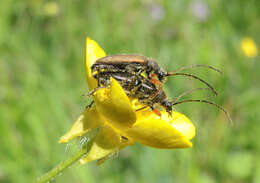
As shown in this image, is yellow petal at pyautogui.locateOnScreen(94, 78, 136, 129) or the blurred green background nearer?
yellow petal at pyautogui.locateOnScreen(94, 78, 136, 129)

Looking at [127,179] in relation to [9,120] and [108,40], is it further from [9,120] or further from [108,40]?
[108,40]

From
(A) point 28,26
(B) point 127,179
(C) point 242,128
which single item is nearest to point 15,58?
(A) point 28,26

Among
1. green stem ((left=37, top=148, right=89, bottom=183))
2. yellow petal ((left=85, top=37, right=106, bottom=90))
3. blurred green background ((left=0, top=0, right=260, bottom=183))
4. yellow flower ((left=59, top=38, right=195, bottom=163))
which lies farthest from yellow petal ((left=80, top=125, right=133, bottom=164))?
blurred green background ((left=0, top=0, right=260, bottom=183))

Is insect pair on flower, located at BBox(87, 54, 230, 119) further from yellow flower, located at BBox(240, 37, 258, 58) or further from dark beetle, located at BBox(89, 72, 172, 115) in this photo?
yellow flower, located at BBox(240, 37, 258, 58)

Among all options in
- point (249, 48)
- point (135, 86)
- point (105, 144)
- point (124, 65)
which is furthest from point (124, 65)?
point (249, 48)

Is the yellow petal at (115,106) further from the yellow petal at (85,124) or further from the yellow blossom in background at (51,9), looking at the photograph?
the yellow blossom in background at (51,9)

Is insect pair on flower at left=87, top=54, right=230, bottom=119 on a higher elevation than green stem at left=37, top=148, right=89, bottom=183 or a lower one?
higher

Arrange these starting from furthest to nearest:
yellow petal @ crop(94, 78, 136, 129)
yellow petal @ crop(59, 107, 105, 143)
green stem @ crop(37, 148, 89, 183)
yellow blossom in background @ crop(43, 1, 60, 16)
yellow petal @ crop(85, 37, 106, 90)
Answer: yellow blossom in background @ crop(43, 1, 60, 16)
yellow petal @ crop(85, 37, 106, 90)
yellow petal @ crop(59, 107, 105, 143)
yellow petal @ crop(94, 78, 136, 129)
green stem @ crop(37, 148, 89, 183)
